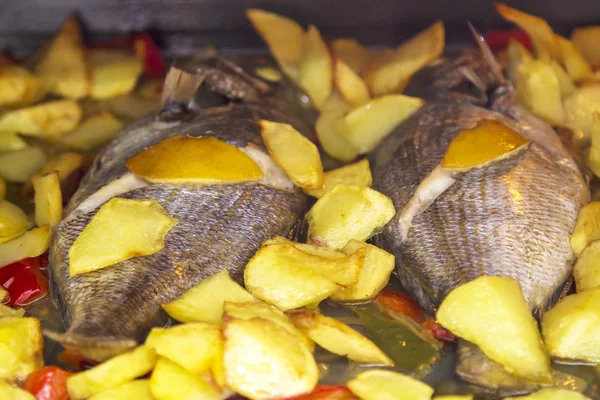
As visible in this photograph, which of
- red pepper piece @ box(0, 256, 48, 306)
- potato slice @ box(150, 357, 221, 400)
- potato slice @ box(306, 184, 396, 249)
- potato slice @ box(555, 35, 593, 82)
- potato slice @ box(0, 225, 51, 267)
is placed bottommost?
red pepper piece @ box(0, 256, 48, 306)

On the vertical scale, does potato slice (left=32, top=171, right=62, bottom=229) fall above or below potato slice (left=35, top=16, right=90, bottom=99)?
below

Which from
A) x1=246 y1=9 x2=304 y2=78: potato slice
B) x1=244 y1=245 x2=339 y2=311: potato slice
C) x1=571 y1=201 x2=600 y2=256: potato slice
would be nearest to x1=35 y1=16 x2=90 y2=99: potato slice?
x1=246 y1=9 x2=304 y2=78: potato slice

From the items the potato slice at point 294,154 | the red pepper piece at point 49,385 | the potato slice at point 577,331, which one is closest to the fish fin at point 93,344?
the red pepper piece at point 49,385

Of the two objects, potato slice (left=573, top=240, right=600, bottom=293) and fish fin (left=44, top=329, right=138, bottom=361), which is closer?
fish fin (left=44, top=329, right=138, bottom=361)

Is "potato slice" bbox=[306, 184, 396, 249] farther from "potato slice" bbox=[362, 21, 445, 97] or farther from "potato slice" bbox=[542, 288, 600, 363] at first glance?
"potato slice" bbox=[362, 21, 445, 97]

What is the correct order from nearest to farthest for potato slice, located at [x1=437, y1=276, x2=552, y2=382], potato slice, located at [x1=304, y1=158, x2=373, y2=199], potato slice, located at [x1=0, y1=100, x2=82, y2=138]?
potato slice, located at [x1=437, y1=276, x2=552, y2=382], potato slice, located at [x1=304, y1=158, x2=373, y2=199], potato slice, located at [x1=0, y1=100, x2=82, y2=138]

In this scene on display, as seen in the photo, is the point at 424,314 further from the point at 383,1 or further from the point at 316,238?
the point at 383,1
